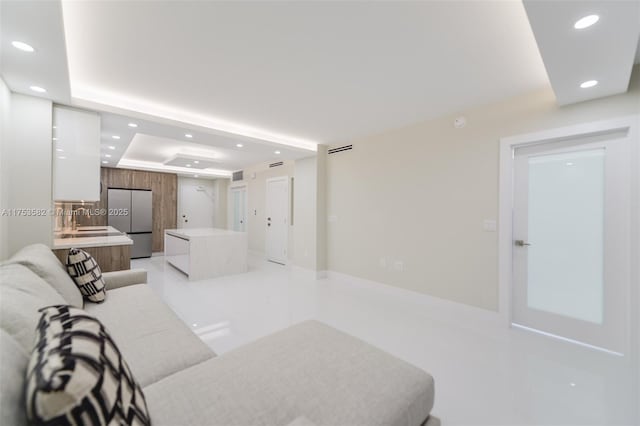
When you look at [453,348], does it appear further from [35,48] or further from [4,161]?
[4,161]

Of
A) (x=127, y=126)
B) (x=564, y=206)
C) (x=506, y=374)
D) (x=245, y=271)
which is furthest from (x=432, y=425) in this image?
(x=245, y=271)

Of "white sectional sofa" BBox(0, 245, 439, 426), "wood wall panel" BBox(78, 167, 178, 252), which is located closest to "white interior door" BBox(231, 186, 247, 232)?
"wood wall panel" BBox(78, 167, 178, 252)

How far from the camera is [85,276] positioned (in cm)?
216

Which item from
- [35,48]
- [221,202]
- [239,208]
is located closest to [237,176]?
[239,208]

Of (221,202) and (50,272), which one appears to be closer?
(50,272)

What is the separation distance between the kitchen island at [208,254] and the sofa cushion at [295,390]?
12.4 ft

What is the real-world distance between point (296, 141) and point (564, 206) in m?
3.75

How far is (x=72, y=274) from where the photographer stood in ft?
7.01

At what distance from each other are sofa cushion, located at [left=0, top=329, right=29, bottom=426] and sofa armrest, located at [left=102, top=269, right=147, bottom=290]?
2211 mm

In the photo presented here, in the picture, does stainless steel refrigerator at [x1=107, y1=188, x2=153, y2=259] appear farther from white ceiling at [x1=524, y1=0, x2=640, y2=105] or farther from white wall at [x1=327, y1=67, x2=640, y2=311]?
white ceiling at [x1=524, y1=0, x2=640, y2=105]

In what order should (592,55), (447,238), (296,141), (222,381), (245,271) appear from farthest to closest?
1. (245,271)
2. (296,141)
3. (447,238)
4. (592,55)
5. (222,381)

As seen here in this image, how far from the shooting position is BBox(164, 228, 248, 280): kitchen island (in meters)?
4.68

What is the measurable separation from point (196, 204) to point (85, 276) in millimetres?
6388

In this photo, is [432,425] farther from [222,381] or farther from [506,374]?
[506,374]
